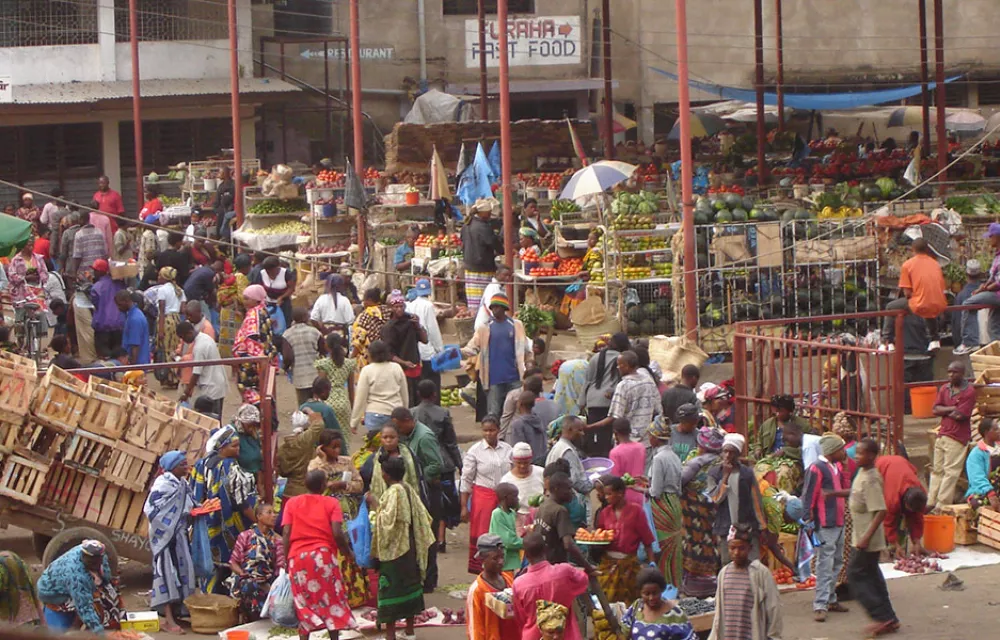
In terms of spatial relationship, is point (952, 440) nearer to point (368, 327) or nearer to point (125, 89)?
point (368, 327)

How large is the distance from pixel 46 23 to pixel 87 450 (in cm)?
2370

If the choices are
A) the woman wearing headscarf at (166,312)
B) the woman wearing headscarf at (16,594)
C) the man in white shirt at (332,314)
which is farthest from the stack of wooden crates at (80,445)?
the woman wearing headscarf at (166,312)

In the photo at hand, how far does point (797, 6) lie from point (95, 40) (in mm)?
14703

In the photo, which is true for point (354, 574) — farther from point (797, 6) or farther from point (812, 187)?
point (797, 6)

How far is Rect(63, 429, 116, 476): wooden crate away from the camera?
10.8 m

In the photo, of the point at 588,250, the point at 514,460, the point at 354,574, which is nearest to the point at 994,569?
the point at 514,460

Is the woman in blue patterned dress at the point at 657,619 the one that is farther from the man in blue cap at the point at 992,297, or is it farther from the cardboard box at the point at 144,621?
the man in blue cap at the point at 992,297

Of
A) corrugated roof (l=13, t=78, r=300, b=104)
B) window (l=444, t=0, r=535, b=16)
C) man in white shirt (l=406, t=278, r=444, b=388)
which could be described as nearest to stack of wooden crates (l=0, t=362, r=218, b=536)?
man in white shirt (l=406, t=278, r=444, b=388)

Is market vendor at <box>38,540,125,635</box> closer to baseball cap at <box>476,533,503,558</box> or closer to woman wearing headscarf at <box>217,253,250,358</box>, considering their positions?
baseball cap at <box>476,533,503,558</box>

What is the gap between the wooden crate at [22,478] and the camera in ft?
35.0

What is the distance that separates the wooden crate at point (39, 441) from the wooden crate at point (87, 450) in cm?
7

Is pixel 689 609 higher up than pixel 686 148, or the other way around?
pixel 686 148

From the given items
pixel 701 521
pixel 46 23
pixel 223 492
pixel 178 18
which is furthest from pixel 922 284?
pixel 46 23

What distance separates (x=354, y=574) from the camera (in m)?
10.4
